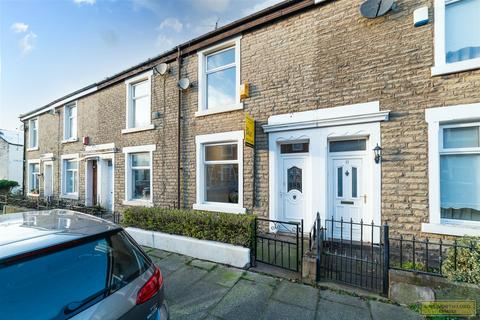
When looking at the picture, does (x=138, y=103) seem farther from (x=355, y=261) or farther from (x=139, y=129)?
(x=355, y=261)

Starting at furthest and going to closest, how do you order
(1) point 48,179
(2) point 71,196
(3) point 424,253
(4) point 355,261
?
(1) point 48,179 < (2) point 71,196 < (3) point 424,253 < (4) point 355,261

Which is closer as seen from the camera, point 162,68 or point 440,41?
point 440,41

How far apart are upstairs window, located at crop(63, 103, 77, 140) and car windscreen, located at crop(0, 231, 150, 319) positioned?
12.9 m

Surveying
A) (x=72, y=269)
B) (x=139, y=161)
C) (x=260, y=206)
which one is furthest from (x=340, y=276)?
(x=139, y=161)

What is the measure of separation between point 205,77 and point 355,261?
21.9 feet

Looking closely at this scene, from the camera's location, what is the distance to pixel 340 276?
407cm

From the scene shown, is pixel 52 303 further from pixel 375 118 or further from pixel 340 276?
pixel 375 118

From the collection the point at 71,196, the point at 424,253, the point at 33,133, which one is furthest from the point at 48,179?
the point at 424,253

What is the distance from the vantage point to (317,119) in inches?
222

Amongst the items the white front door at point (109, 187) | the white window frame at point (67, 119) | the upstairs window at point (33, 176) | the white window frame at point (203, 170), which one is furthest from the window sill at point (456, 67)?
the upstairs window at point (33, 176)

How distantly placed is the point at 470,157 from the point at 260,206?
4.55m

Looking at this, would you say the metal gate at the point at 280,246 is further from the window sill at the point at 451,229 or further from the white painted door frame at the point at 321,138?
the window sill at the point at 451,229

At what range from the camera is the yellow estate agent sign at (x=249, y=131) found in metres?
5.98

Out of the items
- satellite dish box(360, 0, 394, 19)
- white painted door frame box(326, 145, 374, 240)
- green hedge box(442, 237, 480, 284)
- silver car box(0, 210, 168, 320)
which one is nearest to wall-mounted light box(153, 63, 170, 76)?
satellite dish box(360, 0, 394, 19)
